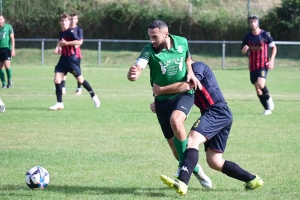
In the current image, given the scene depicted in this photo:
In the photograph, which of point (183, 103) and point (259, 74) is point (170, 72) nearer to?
point (183, 103)

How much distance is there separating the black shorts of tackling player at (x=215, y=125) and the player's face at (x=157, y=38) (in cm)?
84

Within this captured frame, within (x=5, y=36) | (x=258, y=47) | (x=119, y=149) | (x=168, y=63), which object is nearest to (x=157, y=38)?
(x=168, y=63)

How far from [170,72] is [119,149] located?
3057mm

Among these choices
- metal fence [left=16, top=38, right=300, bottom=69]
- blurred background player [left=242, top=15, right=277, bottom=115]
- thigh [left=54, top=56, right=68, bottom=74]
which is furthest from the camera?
metal fence [left=16, top=38, right=300, bottom=69]

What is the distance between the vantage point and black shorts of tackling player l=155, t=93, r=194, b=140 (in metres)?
6.43

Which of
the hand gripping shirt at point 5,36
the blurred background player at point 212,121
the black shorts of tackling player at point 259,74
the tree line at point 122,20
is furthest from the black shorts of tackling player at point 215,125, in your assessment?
the tree line at point 122,20

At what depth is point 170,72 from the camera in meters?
6.41

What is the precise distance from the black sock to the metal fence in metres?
24.1

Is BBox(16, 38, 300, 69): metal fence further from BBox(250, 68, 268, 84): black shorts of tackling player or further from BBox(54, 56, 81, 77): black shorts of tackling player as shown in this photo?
BBox(54, 56, 81, 77): black shorts of tackling player

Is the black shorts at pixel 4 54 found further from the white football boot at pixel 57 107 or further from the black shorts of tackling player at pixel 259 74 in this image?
the black shorts of tackling player at pixel 259 74

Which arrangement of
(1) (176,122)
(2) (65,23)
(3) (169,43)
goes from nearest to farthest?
(1) (176,122)
(3) (169,43)
(2) (65,23)

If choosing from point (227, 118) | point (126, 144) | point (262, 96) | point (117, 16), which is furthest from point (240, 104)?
point (117, 16)

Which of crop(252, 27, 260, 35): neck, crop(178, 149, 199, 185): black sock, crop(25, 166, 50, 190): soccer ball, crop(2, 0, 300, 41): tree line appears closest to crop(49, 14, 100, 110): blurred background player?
crop(252, 27, 260, 35): neck

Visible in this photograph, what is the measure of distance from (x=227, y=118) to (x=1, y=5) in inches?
1369
